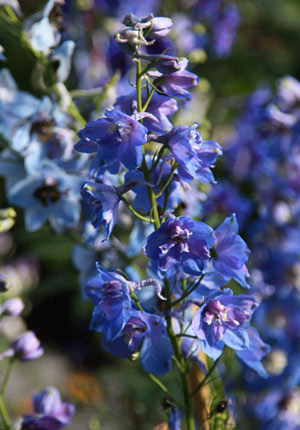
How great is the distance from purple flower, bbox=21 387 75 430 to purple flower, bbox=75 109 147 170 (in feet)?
1.01

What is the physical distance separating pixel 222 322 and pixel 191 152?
16cm

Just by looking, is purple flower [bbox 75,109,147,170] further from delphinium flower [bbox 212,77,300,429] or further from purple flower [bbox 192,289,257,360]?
delphinium flower [bbox 212,77,300,429]

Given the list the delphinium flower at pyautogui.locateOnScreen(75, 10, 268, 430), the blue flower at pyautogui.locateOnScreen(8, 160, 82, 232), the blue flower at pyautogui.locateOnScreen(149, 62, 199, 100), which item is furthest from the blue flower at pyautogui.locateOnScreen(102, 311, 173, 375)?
the blue flower at pyautogui.locateOnScreen(8, 160, 82, 232)

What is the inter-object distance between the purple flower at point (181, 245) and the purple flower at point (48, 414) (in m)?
0.26

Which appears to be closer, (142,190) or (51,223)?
(142,190)

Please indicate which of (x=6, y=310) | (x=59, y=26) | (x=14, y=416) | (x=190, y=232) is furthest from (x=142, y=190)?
(x=14, y=416)

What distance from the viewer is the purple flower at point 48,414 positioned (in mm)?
669

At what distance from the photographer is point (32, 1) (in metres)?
2.79

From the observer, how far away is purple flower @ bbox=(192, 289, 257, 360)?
538 millimetres

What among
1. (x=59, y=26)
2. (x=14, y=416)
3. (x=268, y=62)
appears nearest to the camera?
(x=59, y=26)

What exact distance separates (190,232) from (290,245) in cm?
74

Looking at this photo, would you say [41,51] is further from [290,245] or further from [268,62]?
[268,62]

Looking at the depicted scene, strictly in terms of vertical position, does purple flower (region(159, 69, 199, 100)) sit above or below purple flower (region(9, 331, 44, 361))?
above

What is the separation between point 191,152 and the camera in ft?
1.70
